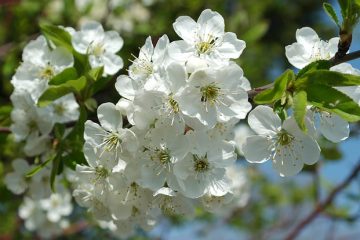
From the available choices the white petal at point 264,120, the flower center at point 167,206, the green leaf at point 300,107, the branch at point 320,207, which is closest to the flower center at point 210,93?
the white petal at point 264,120

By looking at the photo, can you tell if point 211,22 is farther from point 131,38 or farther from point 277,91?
point 131,38

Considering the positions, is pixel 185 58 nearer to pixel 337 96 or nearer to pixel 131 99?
pixel 131 99

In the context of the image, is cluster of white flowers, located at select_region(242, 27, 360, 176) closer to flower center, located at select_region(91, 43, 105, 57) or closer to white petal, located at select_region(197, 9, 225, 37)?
white petal, located at select_region(197, 9, 225, 37)

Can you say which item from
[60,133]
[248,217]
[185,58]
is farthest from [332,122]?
[248,217]

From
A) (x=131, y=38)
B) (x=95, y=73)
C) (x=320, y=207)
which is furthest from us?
(x=131, y=38)

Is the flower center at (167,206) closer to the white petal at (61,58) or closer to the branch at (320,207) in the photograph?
the white petal at (61,58)

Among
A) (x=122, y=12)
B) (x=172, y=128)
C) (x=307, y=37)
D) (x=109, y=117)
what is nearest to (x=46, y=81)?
(x=109, y=117)
